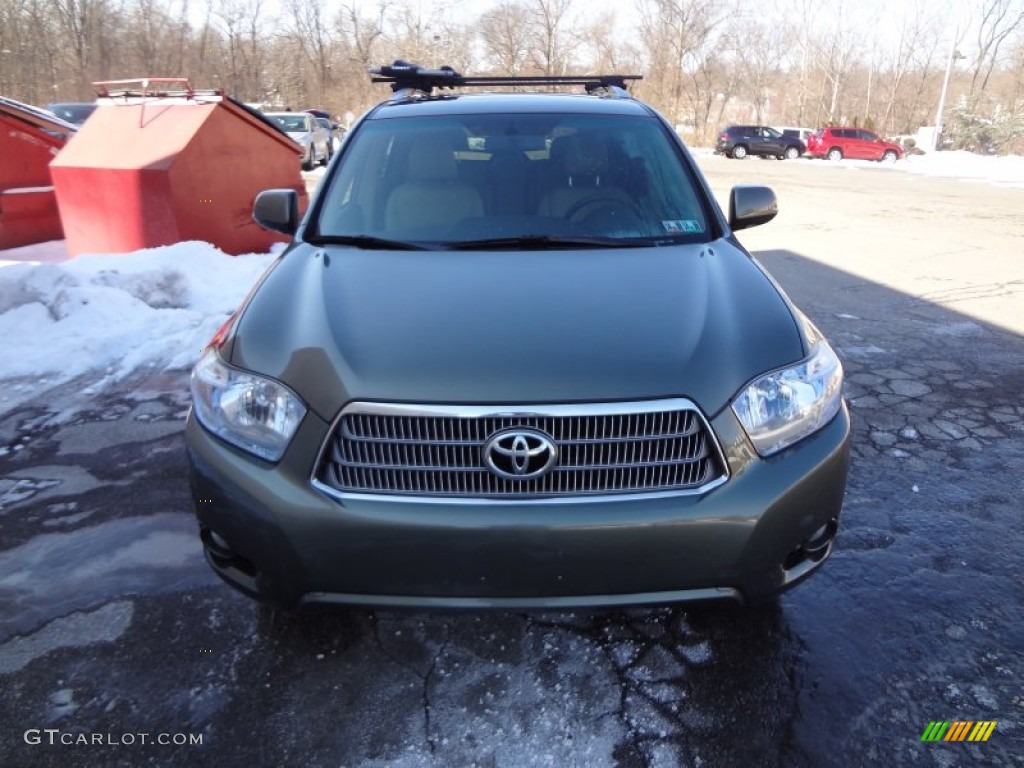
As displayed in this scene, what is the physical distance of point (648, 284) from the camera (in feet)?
7.57

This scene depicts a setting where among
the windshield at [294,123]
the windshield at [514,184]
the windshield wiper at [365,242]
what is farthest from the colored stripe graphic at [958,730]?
the windshield at [294,123]

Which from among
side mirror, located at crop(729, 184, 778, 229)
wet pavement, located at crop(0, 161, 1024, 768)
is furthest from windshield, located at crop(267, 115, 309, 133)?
side mirror, located at crop(729, 184, 778, 229)

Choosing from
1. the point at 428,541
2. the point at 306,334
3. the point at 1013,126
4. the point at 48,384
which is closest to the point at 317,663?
the point at 428,541

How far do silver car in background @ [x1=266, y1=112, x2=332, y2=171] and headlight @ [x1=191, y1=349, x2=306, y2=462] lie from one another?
18.9 meters

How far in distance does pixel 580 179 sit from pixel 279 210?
1313mm

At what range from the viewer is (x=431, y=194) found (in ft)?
9.85

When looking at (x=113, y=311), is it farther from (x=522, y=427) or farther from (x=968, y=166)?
(x=968, y=166)

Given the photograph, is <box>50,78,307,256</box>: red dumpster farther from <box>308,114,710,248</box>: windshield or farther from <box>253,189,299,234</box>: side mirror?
<box>308,114,710,248</box>: windshield

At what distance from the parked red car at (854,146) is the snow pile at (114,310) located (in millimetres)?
35690

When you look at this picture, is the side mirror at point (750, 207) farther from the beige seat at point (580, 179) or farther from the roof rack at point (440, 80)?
the roof rack at point (440, 80)

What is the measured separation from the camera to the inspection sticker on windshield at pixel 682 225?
2840 millimetres

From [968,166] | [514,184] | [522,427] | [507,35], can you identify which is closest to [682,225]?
[514,184]

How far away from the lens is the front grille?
1.81 metres

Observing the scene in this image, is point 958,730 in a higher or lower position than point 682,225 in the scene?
lower
